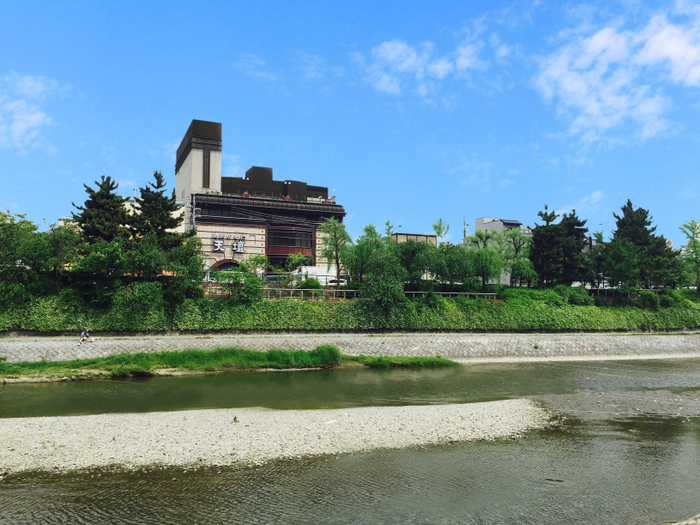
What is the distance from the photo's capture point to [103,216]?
46250mm

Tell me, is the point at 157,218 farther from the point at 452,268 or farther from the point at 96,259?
the point at 452,268

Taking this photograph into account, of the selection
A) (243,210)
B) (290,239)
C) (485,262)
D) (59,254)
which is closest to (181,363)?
(59,254)

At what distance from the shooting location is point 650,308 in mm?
59000

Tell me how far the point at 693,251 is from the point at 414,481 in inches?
2719

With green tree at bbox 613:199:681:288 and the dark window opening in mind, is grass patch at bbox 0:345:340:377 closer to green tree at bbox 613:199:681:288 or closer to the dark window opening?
the dark window opening

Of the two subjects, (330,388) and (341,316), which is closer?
(330,388)

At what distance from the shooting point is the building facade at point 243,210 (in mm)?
68125

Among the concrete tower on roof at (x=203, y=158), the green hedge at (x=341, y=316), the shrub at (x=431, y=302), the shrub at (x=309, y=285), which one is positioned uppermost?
the concrete tower on roof at (x=203, y=158)

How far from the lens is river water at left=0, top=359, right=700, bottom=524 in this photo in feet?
43.0

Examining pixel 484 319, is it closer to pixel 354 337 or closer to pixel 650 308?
pixel 354 337

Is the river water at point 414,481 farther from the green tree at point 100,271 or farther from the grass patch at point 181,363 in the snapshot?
the green tree at point 100,271

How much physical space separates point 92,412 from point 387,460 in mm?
13826

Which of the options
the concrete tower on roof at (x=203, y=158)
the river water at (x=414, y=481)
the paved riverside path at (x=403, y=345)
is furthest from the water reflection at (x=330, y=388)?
the concrete tower on roof at (x=203, y=158)

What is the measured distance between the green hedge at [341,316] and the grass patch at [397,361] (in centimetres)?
779
